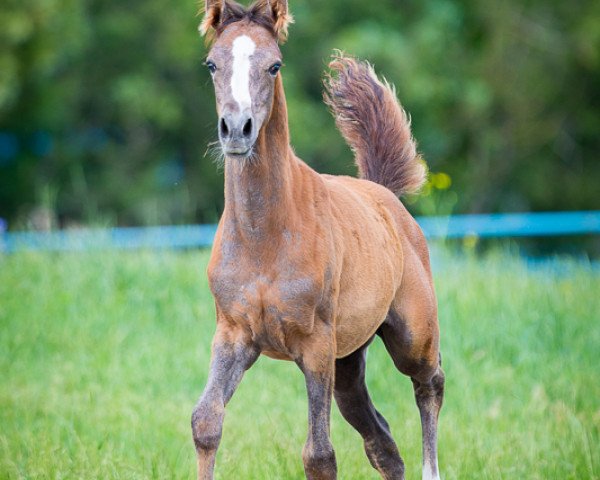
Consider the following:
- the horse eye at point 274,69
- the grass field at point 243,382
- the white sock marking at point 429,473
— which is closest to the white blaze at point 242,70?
the horse eye at point 274,69

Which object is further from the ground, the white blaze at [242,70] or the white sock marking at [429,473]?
the white blaze at [242,70]

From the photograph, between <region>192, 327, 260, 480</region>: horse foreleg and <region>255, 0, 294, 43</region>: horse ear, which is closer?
<region>192, 327, 260, 480</region>: horse foreleg

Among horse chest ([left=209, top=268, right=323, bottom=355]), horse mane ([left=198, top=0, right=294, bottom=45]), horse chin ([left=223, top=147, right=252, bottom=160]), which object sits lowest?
horse chest ([left=209, top=268, right=323, bottom=355])

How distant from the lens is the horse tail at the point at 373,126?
22.5 feet

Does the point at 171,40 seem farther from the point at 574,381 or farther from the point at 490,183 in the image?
the point at 574,381

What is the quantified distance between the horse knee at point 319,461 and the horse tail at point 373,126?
244 centimetres

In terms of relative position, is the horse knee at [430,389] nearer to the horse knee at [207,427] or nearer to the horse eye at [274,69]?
the horse knee at [207,427]

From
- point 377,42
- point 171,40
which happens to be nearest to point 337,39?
point 377,42

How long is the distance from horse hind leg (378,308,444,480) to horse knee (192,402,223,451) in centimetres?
151

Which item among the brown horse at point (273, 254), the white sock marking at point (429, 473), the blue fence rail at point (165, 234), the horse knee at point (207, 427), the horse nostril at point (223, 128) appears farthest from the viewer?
the blue fence rail at point (165, 234)

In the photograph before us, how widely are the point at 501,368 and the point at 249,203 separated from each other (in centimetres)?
453

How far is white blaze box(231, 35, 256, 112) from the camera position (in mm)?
4727

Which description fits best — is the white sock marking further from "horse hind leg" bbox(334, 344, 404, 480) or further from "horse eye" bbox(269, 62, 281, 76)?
"horse eye" bbox(269, 62, 281, 76)

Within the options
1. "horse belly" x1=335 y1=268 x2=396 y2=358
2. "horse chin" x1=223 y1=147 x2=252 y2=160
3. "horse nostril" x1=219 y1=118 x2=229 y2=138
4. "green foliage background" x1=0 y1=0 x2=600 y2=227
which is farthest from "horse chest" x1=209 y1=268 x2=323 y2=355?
"green foliage background" x1=0 y1=0 x2=600 y2=227
